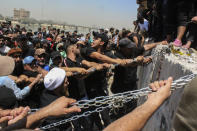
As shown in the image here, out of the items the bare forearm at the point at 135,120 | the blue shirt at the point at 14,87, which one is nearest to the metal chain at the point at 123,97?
the bare forearm at the point at 135,120

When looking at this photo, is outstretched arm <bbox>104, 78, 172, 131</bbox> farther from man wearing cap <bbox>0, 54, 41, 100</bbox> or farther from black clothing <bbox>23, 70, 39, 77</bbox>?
black clothing <bbox>23, 70, 39, 77</bbox>

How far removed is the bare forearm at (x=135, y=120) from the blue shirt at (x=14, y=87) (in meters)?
2.32

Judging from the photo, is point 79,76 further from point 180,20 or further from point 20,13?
point 20,13

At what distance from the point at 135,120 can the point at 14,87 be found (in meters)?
2.52

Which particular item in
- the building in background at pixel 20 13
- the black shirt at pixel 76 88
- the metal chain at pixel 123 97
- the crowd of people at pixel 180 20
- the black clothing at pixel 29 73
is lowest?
the black shirt at pixel 76 88

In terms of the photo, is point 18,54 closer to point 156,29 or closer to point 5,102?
point 5,102

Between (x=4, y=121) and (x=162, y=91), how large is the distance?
4.81ft

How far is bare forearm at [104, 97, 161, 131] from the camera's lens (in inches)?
46.6

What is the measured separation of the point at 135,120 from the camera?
1.22m

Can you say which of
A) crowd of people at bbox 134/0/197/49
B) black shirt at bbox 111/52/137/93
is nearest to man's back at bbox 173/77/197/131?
crowd of people at bbox 134/0/197/49

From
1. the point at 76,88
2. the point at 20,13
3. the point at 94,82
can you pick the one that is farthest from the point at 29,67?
the point at 20,13

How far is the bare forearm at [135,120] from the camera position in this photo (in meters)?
1.18

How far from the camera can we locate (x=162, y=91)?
1.40m

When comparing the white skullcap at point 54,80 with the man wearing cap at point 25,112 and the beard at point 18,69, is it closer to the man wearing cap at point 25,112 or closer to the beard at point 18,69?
the man wearing cap at point 25,112
